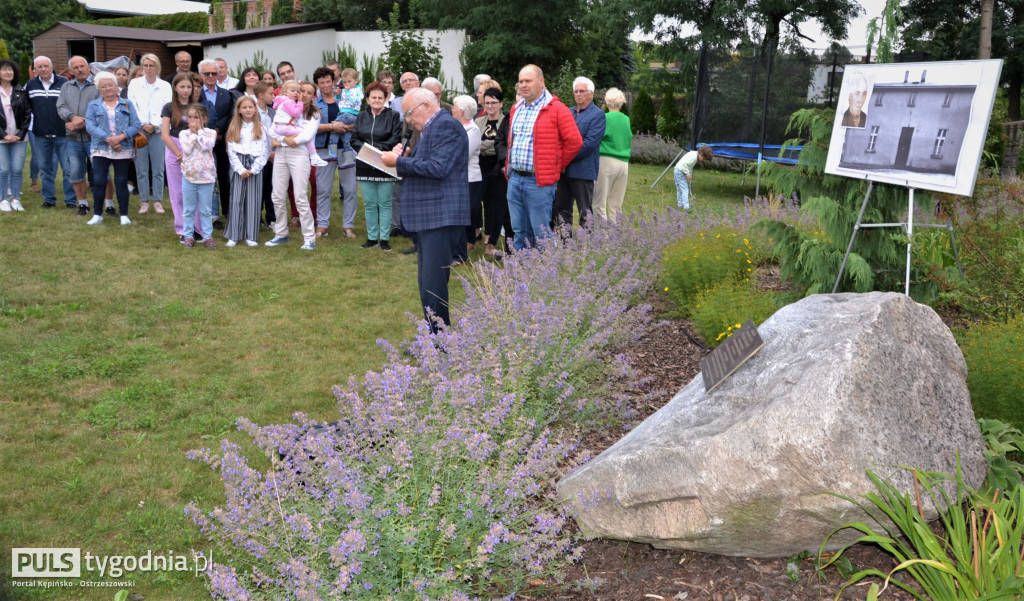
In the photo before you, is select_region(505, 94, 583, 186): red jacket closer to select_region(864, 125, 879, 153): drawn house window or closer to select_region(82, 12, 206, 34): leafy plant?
select_region(864, 125, 879, 153): drawn house window

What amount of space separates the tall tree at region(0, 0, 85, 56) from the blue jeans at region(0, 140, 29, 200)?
125 ft

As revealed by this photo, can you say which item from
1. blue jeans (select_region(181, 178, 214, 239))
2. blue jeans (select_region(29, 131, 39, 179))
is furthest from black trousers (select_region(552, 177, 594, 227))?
blue jeans (select_region(29, 131, 39, 179))

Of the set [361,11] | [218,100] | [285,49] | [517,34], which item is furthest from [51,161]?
[361,11]

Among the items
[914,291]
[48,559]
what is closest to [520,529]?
[48,559]

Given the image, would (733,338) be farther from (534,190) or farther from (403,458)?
(534,190)

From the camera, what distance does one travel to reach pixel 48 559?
3.65 m

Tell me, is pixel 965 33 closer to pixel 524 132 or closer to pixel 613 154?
pixel 613 154

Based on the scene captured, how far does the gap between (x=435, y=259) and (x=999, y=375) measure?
360 cm

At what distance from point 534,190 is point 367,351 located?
97.9 inches

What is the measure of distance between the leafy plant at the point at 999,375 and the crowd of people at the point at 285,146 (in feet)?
12.6

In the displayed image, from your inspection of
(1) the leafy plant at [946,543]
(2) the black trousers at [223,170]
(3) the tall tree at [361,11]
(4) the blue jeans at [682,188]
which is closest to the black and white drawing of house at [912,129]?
(1) the leafy plant at [946,543]

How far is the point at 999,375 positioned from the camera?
4.20 meters

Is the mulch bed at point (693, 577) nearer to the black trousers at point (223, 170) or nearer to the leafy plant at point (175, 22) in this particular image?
the black trousers at point (223, 170)

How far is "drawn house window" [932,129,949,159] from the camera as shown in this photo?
219 inches
